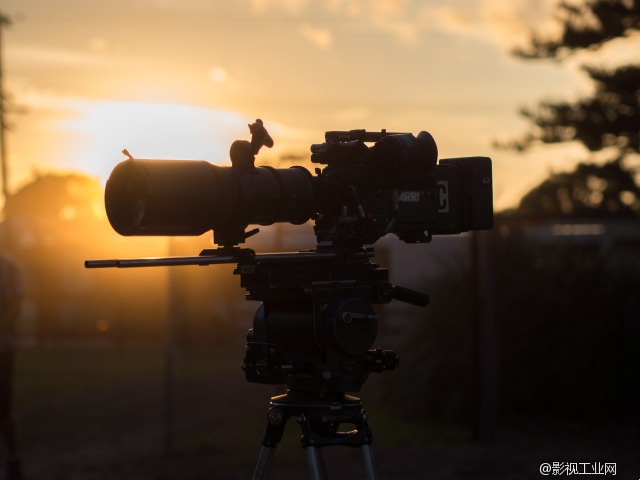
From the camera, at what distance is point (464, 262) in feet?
42.6

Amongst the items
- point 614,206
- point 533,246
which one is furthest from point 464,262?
point 614,206

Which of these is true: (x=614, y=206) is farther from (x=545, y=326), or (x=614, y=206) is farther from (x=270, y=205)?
(x=270, y=205)

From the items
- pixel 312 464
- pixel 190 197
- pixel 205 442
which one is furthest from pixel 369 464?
pixel 205 442

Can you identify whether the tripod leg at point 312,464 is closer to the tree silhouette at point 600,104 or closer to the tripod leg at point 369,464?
the tripod leg at point 369,464

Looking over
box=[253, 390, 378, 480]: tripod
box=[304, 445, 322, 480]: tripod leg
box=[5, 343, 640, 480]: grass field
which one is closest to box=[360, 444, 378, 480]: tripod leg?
box=[253, 390, 378, 480]: tripod

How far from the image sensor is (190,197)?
4.39m

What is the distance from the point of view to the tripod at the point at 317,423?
4859 millimetres

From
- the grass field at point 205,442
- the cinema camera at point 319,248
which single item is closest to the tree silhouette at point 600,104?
the grass field at point 205,442

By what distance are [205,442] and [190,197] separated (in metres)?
6.82

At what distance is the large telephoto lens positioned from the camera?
434cm

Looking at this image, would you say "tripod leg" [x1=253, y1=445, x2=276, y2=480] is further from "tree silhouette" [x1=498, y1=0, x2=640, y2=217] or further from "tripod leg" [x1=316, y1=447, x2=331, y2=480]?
"tree silhouette" [x1=498, y1=0, x2=640, y2=217]

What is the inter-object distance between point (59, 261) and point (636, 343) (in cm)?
1515

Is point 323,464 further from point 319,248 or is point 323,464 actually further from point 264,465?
point 319,248

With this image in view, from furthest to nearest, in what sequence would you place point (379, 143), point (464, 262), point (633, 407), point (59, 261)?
point (59, 261), point (464, 262), point (633, 407), point (379, 143)
